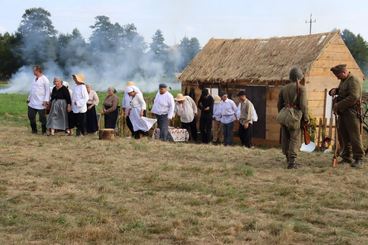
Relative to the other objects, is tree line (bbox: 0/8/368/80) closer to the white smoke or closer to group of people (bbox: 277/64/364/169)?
the white smoke


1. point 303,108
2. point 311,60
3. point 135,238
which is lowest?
point 135,238

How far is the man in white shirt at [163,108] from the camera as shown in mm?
15297

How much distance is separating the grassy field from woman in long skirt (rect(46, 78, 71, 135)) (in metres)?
3.58

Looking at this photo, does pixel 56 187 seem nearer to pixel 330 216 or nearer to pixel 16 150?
pixel 330 216

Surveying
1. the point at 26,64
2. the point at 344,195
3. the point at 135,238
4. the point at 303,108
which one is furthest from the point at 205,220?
the point at 26,64

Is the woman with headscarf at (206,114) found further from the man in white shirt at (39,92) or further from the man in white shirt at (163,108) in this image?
the man in white shirt at (39,92)

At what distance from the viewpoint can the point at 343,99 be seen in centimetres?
977

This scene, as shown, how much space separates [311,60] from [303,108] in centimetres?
819

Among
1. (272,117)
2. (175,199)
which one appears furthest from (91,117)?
(175,199)

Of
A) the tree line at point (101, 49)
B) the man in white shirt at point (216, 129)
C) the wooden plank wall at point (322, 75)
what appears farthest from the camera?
the tree line at point (101, 49)

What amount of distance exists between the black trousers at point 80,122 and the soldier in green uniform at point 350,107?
7292 mm

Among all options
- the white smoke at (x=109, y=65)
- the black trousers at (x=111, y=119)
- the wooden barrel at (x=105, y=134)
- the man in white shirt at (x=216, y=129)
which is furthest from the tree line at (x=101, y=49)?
the wooden barrel at (x=105, y=134)

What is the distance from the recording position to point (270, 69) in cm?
1838

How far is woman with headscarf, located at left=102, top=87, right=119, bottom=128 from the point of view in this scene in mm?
16391
